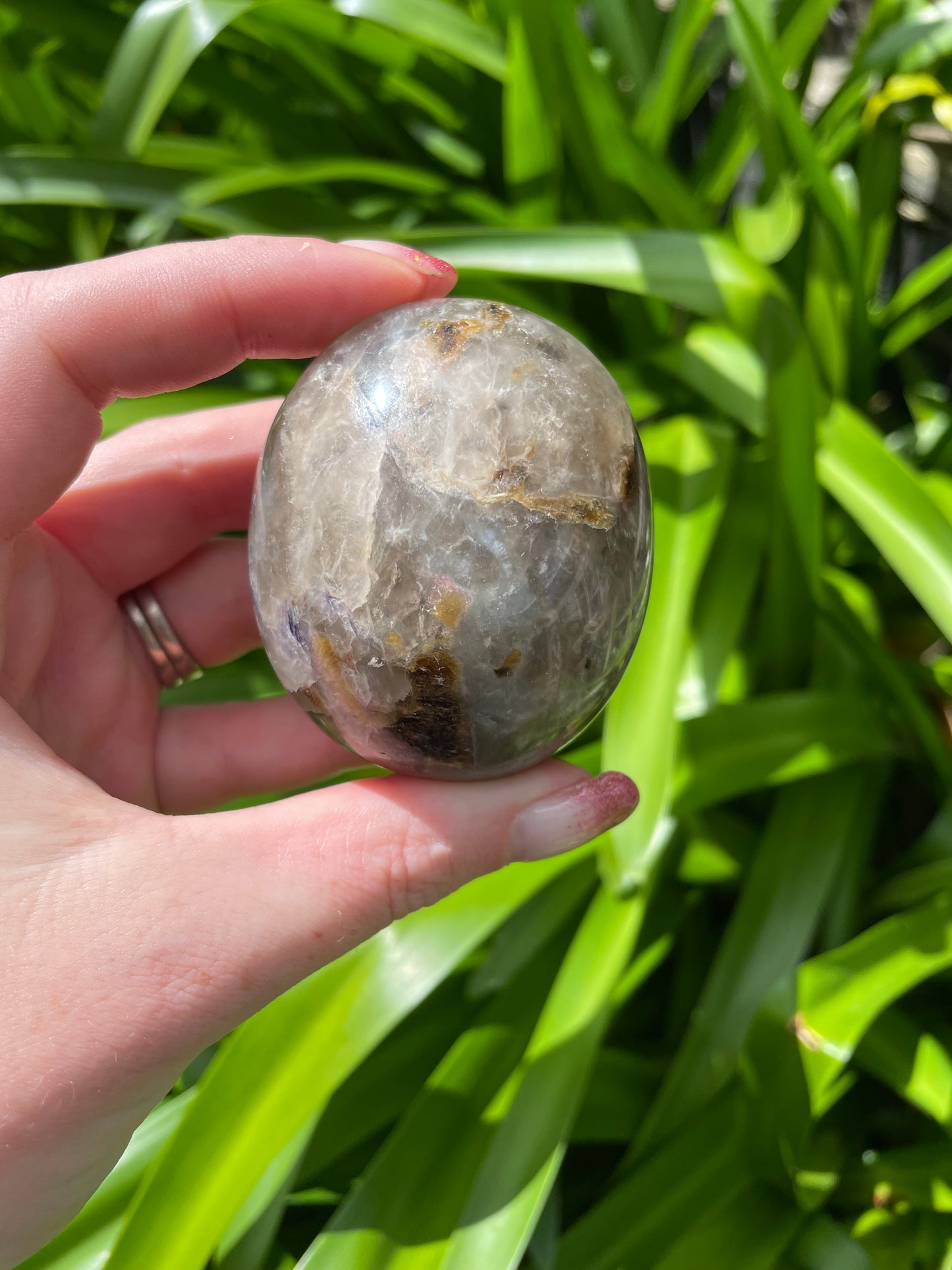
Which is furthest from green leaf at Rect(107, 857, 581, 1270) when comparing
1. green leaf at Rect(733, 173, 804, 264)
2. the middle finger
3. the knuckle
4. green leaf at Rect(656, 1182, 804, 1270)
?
green leaf at Rect(733, 173, 804, 264)

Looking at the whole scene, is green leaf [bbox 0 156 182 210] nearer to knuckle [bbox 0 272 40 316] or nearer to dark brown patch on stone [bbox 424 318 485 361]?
knuckle [bbox 0 272 40 316]

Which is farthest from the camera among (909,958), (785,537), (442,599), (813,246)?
(813,246)

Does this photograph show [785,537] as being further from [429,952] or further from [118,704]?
[118,704]

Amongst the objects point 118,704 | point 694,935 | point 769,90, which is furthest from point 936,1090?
point 769,90

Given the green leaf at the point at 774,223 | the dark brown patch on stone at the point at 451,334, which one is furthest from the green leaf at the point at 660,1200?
the green leaf at the point at 774,223

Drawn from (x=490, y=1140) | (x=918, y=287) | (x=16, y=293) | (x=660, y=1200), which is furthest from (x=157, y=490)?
(x=918, y=287)

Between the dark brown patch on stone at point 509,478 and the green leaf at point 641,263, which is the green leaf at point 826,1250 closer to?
the dark brown patch on stone at point 509,478
